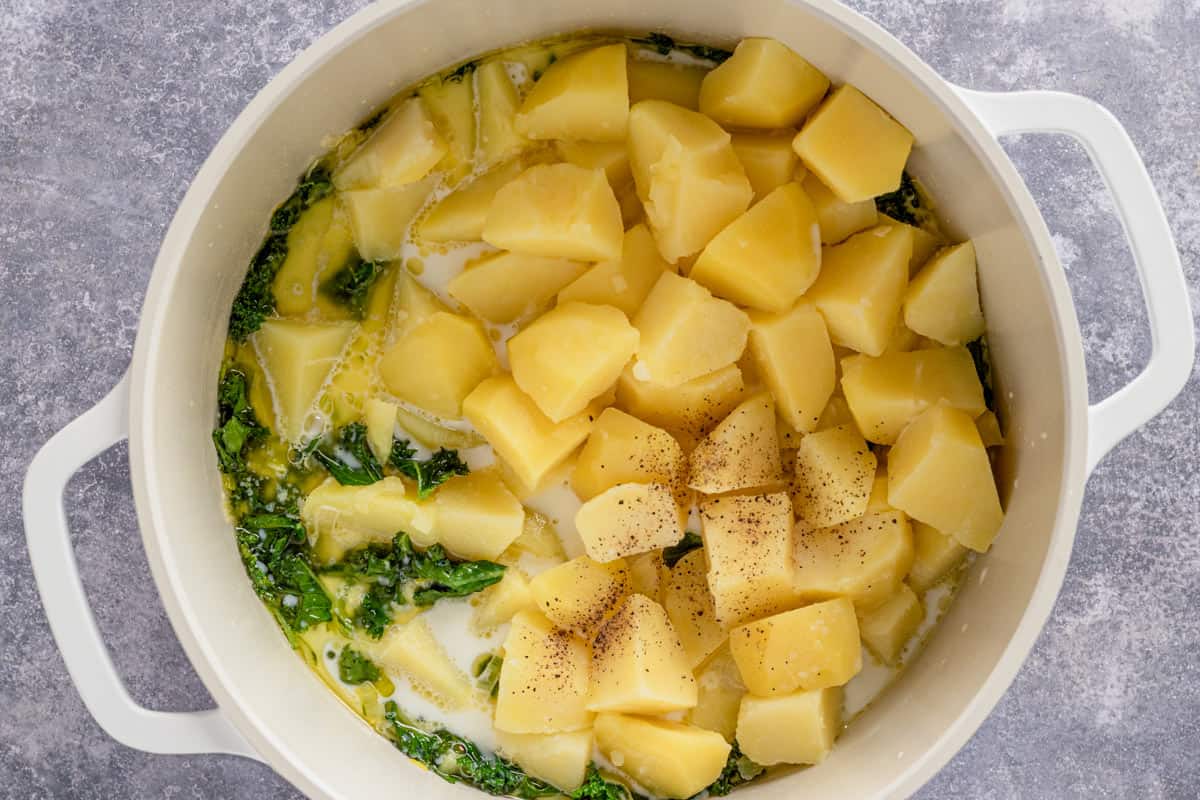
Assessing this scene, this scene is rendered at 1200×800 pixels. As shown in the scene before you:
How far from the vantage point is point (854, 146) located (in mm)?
1547

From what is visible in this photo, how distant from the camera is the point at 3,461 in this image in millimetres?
1787

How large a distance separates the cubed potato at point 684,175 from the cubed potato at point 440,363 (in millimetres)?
319

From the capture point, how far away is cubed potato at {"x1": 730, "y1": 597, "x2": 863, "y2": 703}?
5.19 ft

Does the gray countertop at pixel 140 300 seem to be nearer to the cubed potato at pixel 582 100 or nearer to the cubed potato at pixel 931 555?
the cubed potato at pixel 931 555

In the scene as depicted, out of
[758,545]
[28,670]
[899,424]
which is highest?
[899,424]

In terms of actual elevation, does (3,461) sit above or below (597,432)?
below

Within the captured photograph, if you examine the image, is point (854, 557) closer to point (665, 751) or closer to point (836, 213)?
point (665, 751)

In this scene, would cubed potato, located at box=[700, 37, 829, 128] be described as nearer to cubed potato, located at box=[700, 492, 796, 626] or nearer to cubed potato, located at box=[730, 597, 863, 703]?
cubed potato, located at box=[700, 492, 796, 626]

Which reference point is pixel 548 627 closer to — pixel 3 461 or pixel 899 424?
pixel 899 424

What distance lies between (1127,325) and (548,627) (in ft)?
3.44

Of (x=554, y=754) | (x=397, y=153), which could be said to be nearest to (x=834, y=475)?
(x=554, y=754)

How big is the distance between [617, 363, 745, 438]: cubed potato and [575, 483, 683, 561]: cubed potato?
0.10m

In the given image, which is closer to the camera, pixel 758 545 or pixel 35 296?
pixel 758 545

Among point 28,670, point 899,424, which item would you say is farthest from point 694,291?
point 28,670
